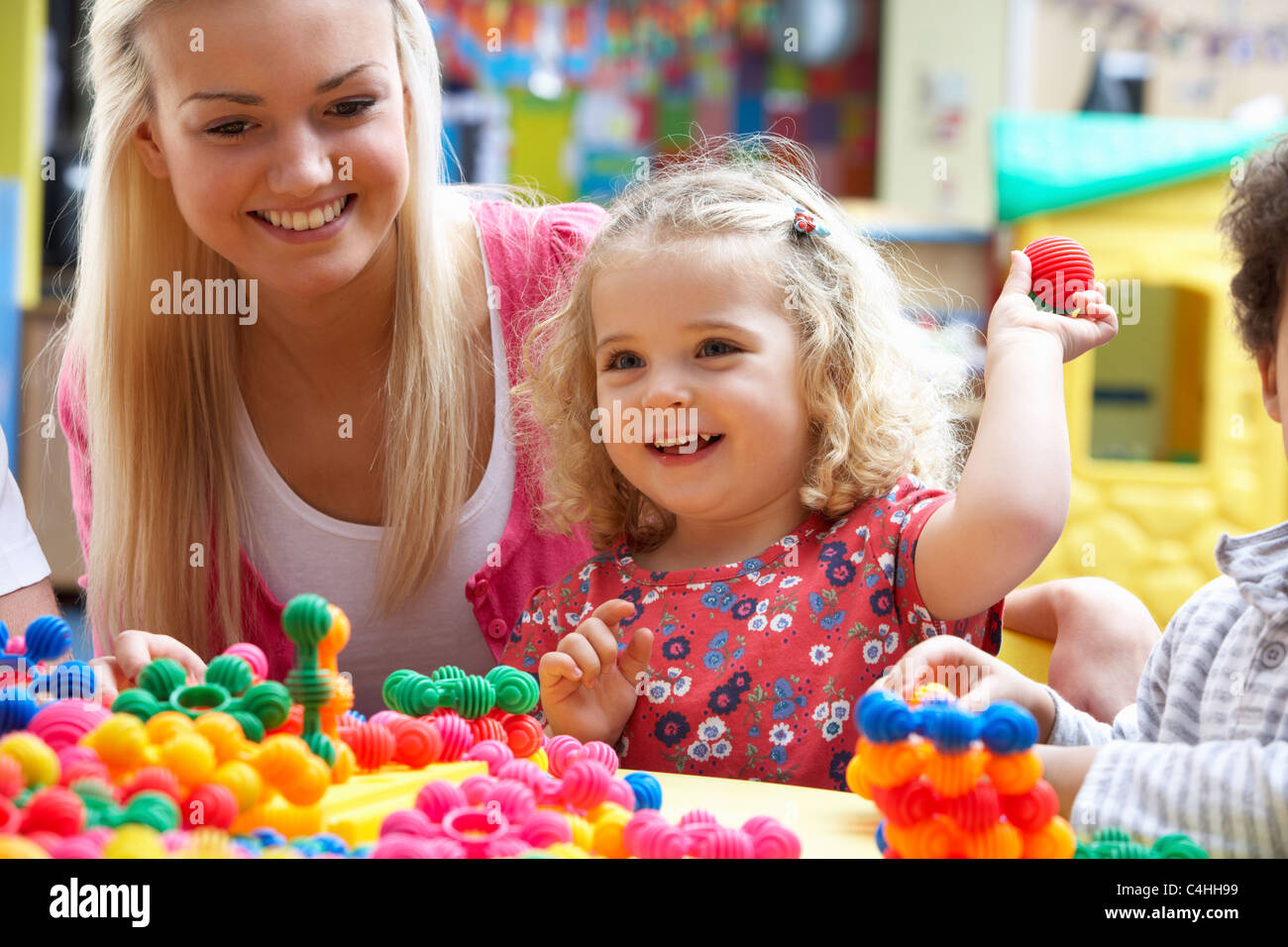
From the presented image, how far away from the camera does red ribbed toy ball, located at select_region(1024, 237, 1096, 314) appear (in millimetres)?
1009

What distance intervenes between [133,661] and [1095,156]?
2973mm

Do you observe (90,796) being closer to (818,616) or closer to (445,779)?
(445,779)

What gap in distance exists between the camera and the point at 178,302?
1.38m

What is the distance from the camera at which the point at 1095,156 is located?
333 centimetres

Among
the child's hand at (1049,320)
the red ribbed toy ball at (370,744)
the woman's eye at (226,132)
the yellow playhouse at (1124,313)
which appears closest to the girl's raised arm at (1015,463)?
the child's hand at (1049,320)

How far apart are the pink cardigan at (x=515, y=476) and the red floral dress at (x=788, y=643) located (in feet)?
0.74

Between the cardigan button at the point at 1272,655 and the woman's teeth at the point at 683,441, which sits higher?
the woman's teeth at the point at 683,441

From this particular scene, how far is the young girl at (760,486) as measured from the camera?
1032 millimetres

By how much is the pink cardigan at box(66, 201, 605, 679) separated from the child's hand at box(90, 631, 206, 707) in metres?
Answer: 0.37

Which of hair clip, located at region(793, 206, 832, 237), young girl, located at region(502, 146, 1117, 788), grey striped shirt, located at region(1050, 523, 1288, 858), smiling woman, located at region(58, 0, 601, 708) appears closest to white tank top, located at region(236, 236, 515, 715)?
smiling woman, located at region(58, 0, 601, 708)

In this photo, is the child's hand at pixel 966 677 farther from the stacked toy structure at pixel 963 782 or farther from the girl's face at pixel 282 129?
the girl's face at pixel 282 129

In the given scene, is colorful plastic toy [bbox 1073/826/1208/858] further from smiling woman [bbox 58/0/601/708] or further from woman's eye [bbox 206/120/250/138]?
woman's eye [bbox 206/120/250/138]

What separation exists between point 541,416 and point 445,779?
1.85 feet
